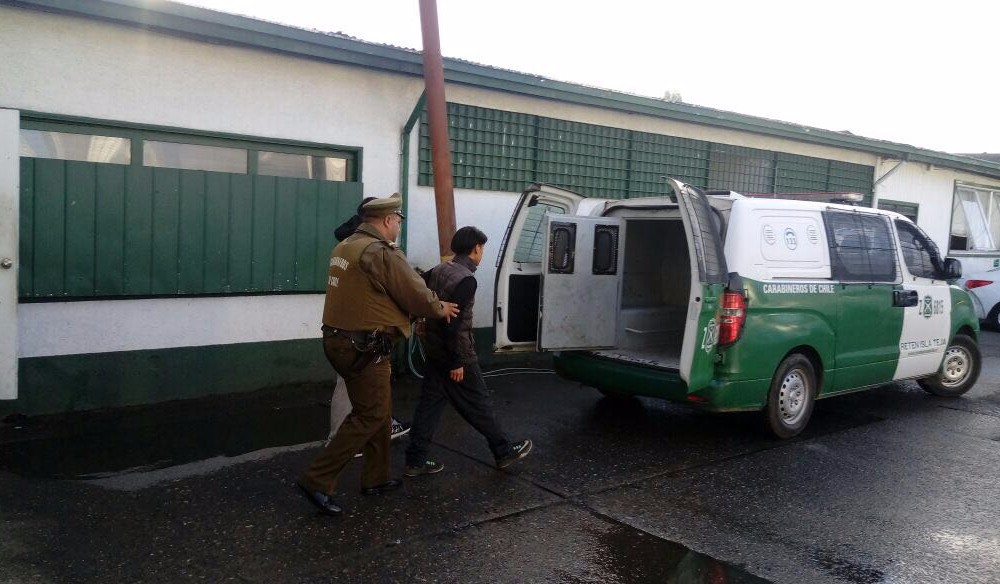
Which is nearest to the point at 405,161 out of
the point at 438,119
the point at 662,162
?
the point at 438,119

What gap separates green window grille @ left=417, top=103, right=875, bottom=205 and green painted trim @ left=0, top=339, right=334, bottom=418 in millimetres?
2371

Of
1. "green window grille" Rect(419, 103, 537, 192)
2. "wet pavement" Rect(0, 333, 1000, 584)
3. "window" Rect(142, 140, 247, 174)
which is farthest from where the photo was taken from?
A: "green window grille" Rect(419, 103, 537, 192)

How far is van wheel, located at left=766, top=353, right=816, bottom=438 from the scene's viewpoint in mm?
6445

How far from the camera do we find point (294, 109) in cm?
770

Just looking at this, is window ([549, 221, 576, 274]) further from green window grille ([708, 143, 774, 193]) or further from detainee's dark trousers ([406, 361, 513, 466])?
green window grille ([708, 143, 774, 193])

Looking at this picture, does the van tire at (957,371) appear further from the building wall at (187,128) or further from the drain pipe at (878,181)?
the drain pipe at (878,181)

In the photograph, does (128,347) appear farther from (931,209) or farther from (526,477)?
(931,209)

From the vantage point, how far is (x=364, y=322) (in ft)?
15.2

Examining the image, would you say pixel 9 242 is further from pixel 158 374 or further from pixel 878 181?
pixel 878 181

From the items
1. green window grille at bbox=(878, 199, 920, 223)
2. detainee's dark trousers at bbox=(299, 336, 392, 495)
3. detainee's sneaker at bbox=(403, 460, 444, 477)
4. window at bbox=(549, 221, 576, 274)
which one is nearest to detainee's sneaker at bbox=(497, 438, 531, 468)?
detainee's sneaker at bbox=(403, 460, 444, 477)

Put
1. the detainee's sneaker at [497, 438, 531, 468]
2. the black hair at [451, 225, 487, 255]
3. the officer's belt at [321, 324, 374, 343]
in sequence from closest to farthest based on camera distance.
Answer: the officer's belt at [321, 324, 374, 343] → the black hair at [451, 225, 487, 255] → the detainee's sneaker at [497, 438, 531, 468]

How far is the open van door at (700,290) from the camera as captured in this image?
5.82 metres

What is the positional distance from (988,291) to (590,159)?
29.4 ft

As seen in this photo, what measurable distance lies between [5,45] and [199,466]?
11.7ft
